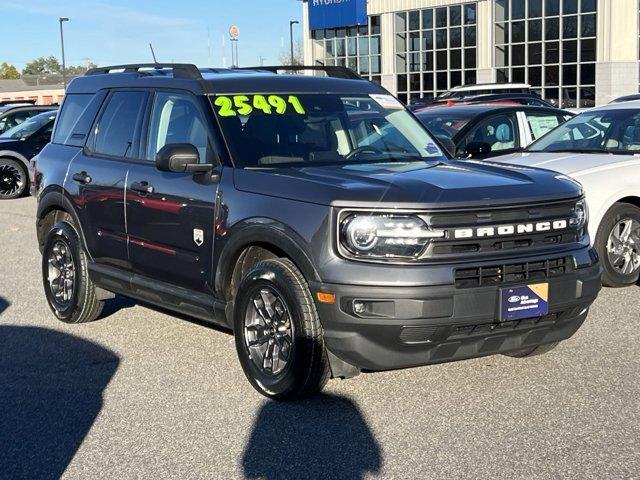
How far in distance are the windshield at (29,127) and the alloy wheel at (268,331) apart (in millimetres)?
14354

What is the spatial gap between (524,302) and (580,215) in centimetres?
79

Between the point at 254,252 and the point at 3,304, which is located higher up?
the point at 254,252

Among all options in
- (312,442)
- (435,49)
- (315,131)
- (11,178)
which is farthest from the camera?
(435,49)

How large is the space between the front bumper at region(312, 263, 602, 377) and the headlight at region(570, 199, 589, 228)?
0.35 meters

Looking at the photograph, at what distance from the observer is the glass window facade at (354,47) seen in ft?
150

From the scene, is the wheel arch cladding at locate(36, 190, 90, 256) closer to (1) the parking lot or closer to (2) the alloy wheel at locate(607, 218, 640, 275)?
(1) the parking lot

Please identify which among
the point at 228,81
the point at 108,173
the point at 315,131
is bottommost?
the point at 108,173

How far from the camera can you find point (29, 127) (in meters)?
19.0

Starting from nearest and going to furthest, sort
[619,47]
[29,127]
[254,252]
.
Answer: [254,252]
[29,127]
[619,47]

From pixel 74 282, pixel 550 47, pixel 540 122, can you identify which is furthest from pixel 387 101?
pixel 550 47

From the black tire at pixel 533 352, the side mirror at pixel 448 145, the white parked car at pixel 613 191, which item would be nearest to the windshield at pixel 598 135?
the white parked car at pixel 613 191

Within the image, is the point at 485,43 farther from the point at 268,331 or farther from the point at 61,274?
the point at 268,331

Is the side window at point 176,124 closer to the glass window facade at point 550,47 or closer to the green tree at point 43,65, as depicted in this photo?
the glass window facade at point 550,47

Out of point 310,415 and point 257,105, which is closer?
point 310,415
